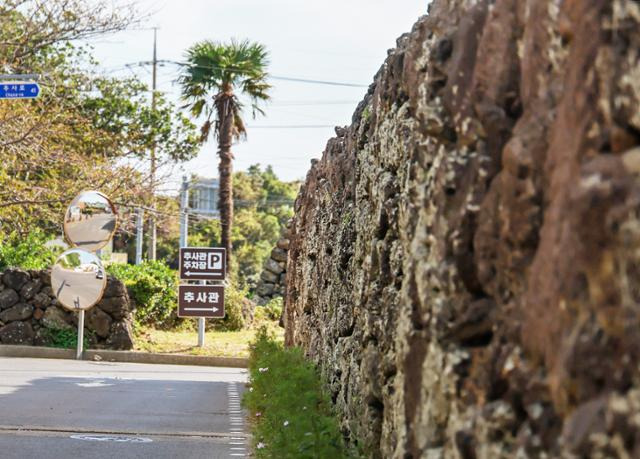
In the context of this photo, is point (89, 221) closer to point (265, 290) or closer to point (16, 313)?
point (16, 313)

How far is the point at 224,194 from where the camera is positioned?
121 ft

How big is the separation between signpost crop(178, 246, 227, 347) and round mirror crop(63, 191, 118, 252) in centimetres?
389

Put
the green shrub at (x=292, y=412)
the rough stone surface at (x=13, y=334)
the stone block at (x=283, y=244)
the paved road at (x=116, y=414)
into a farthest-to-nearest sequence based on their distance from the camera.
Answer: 1. the stone block at (x=283, y=244)
2. the rough stone surface at (x=13, y=334)
3. the paved road at (x=116, y=414)
4. the green shrub at (x=292, y=412)

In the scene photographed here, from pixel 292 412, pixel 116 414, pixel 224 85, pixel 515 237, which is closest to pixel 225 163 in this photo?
pixel 224 85

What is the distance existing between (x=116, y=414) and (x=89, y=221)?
1015cm

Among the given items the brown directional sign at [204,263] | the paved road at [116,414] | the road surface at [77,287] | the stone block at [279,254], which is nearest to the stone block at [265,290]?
the stone block at [279,254]

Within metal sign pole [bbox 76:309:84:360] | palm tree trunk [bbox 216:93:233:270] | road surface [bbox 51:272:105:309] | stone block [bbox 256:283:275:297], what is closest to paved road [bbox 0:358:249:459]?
road surface [bbox 51:272:105:309]

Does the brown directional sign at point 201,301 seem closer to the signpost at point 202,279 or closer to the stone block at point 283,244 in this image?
the signpost at point 202,279

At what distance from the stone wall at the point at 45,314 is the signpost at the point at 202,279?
1705 millimetres

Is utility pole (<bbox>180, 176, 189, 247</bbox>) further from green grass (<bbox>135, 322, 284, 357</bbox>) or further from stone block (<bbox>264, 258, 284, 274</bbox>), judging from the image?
green grass (<bbox>135, 322, 284, 357</bbox>)

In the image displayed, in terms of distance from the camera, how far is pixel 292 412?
9.27 m

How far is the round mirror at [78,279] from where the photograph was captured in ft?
74.5

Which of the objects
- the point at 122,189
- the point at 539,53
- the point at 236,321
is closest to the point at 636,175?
the point at 539,53

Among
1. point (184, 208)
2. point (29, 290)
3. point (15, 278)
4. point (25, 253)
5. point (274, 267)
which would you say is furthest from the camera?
point (274, 267)
